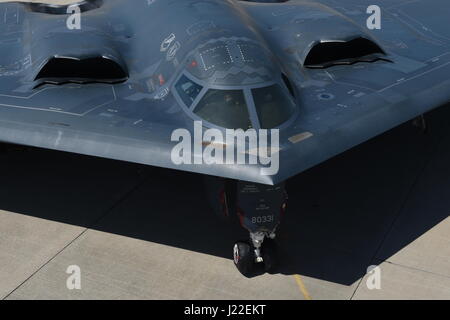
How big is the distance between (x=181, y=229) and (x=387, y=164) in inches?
188

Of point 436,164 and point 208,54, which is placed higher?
point 208,54

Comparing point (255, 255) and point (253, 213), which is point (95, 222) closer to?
point (255, 255)

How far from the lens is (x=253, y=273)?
11.0m

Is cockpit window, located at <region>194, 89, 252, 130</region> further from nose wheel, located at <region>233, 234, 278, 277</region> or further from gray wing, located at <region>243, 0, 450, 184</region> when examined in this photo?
nose wheel, located at <region>233, 234, 278, 277</region>

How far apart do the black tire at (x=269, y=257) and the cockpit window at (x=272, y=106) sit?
77.0 inches

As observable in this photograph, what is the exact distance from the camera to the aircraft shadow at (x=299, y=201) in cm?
1170

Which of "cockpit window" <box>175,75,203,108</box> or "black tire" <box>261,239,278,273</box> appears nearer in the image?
"black tire" <box>261,239,278,273</box>

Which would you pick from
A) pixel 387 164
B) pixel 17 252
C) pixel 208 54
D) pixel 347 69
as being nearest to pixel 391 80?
pixel 347 69

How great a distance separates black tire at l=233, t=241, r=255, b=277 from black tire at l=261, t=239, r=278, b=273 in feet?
0.66

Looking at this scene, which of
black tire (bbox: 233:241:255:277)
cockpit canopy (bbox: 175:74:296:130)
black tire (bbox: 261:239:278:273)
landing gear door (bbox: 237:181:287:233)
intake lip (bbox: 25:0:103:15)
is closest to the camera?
landing gear door (bbox: 237:181:287:233)

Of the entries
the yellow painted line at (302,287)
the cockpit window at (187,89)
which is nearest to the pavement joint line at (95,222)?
the cockpit window at (187,89)

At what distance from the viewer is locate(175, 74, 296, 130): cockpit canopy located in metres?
10.7

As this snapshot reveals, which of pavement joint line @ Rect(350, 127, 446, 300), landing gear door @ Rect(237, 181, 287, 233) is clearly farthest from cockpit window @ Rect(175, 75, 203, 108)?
pavement joint line @ Rect(350, 127, 446, 300)

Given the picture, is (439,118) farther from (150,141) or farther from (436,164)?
(150,141)
